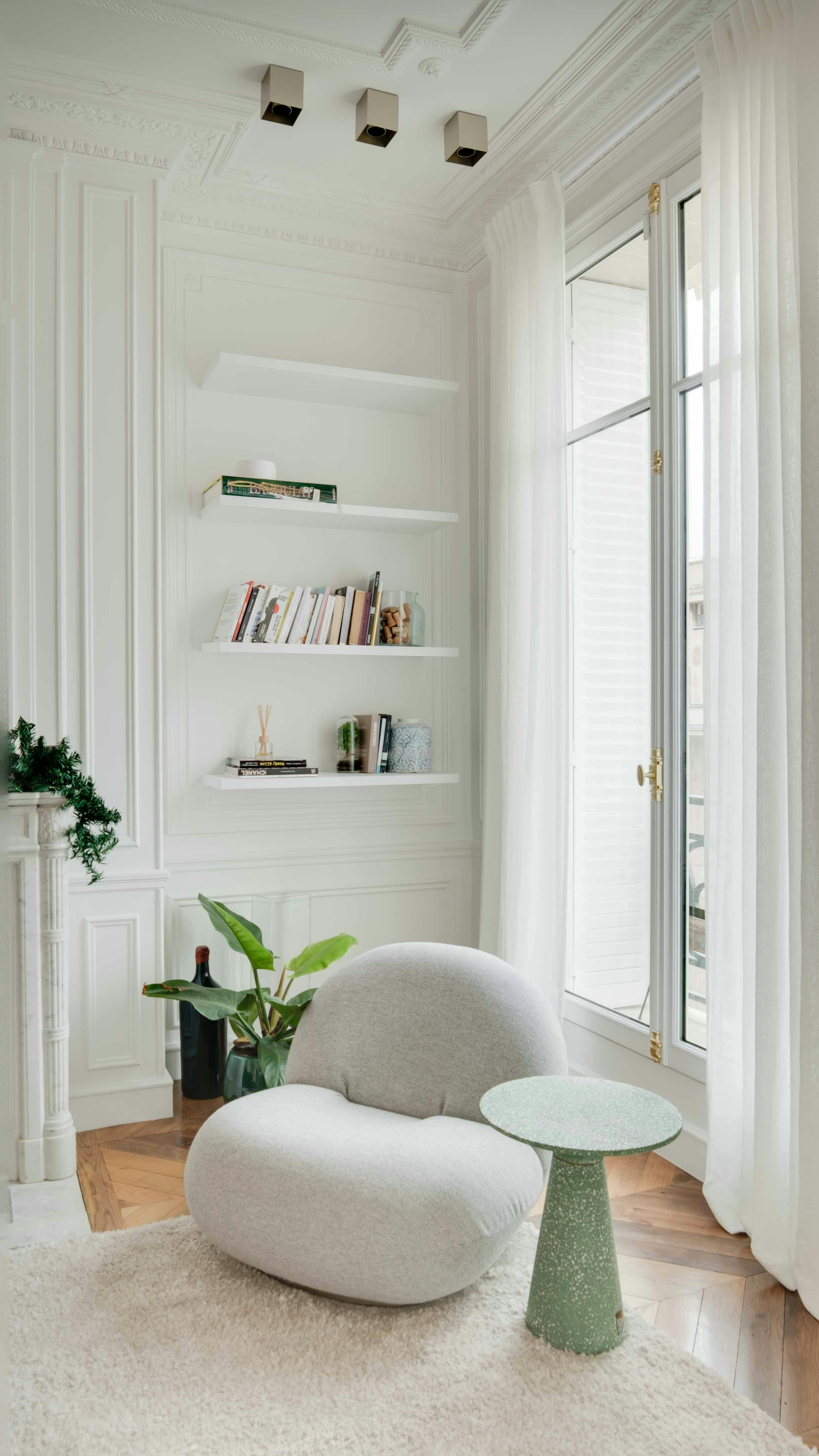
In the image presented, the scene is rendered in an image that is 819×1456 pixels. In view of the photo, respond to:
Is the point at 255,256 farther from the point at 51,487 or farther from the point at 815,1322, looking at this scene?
the point at 815,1322

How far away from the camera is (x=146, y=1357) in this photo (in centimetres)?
183

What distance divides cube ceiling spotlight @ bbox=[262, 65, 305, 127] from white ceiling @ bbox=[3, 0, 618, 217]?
3cm

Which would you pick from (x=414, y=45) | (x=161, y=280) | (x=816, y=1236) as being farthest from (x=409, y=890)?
(x=414, y=45)

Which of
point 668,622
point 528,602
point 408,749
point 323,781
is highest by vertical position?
point 528,602

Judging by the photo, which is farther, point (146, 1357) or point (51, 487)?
point (51, 487)

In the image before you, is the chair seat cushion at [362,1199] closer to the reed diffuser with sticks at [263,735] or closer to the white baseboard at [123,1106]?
the white baseboard at [123,1106]

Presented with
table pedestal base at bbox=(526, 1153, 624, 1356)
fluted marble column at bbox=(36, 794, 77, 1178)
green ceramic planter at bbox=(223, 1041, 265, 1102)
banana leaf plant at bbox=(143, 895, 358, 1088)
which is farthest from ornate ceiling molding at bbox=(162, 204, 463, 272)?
table pedestal base at bbox=(526, 1153, 624, 1356)

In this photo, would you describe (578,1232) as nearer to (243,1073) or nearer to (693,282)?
(243,1073)

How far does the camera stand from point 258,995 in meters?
2.87

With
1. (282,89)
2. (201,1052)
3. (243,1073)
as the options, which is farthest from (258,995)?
(282,89)

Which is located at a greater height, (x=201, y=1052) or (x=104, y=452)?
(x=104, y=452)

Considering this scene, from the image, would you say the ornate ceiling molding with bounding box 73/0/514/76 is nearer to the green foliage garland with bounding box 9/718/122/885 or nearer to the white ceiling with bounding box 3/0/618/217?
the white ceiling with bounding box 3/0/618/217

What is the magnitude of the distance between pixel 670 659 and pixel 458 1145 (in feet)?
4.72

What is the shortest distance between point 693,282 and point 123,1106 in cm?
293
